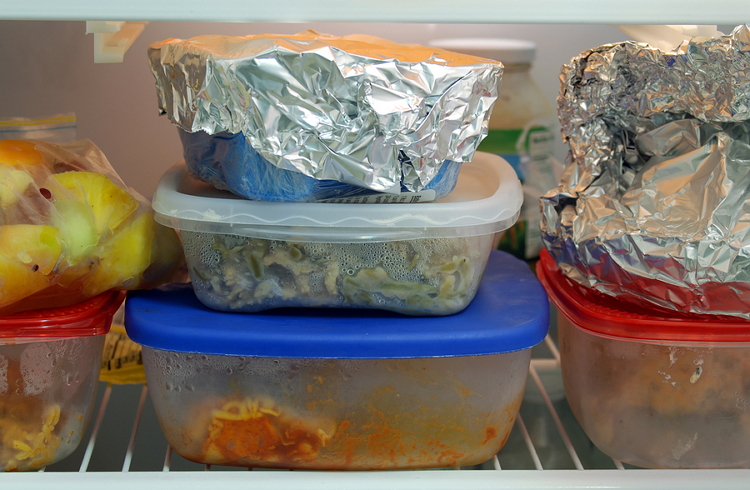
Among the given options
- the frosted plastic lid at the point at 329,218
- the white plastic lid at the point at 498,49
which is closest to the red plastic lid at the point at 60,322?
the frosted plastic lid at the point at 329,218

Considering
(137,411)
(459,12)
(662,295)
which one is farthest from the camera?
(137,411)

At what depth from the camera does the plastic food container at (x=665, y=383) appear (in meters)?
0.61

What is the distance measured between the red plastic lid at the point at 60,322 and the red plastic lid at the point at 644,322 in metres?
0.46

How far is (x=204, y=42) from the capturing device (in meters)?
0.57

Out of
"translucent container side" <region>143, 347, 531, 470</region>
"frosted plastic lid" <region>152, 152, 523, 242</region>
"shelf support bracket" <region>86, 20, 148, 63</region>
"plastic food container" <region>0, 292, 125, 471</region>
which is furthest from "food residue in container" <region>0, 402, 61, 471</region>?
"shelf support bracket" <region>86, 20, 148, 63</region>

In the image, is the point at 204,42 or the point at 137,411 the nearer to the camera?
the point at 204,42

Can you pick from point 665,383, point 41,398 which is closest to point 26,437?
point 41,398

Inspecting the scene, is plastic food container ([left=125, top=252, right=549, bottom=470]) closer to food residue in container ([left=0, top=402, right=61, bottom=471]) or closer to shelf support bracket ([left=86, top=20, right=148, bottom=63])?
food residue in container ([left=0, top=402, right=61, bottom=471])

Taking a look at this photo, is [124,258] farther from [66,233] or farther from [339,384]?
[339,384]

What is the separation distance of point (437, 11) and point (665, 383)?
1.36ft

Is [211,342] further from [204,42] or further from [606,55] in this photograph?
[606,55]

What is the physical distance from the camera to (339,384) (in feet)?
2.05

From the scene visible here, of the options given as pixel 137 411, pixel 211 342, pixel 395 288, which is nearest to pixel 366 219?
pixel 395 288

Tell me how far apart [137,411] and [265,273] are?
337 millimetres
